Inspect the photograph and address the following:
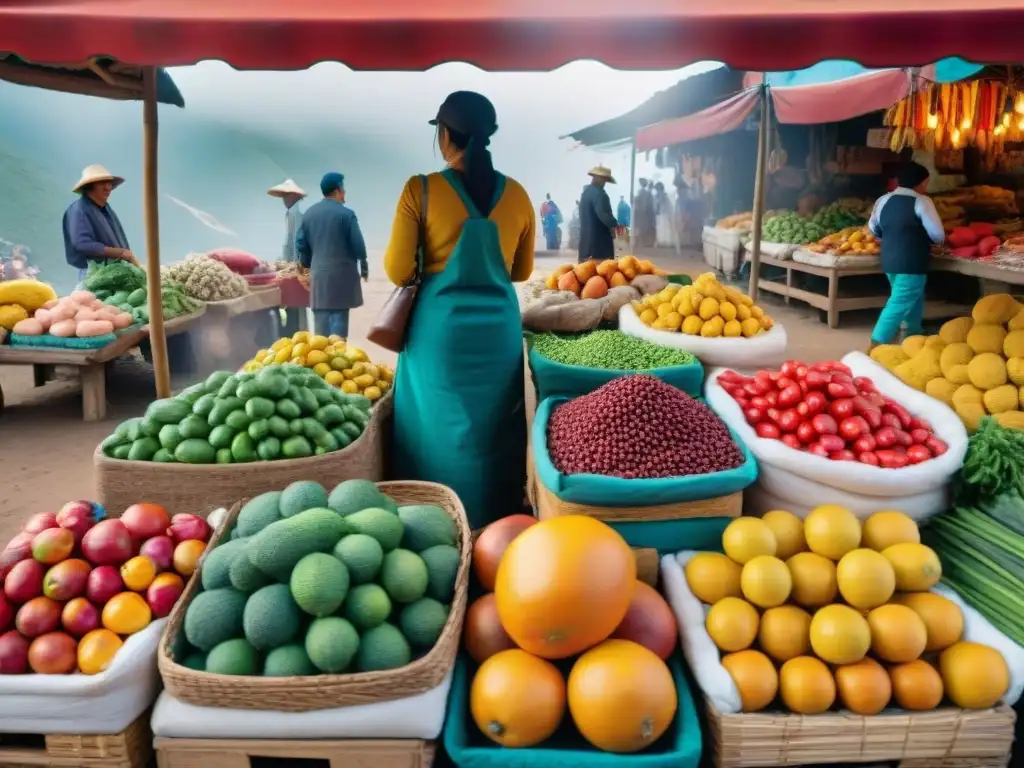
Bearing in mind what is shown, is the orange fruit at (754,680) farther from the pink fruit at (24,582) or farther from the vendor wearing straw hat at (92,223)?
the vendor wearing straw hat at (92,223)

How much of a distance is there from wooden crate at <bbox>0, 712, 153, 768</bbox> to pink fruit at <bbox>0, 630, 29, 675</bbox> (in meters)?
0.16

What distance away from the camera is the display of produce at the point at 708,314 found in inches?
136

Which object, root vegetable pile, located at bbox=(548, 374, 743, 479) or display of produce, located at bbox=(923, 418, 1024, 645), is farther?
root vegetable pile, located at bbox=(548, 374, 743, 479)

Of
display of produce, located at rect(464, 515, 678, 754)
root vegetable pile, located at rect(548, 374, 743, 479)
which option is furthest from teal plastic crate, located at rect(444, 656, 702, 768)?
root vegetable pile, located at rect(548, 374, 743, 479)

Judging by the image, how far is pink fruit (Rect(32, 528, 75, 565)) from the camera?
74.8 inches

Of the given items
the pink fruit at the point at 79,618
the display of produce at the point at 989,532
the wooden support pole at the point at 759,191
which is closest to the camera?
the pink fruit at the point at 79,618

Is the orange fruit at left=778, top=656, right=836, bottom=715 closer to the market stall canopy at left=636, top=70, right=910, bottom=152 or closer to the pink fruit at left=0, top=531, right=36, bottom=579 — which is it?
the pink fruit at left=0, top=531, right=36, bottom=579

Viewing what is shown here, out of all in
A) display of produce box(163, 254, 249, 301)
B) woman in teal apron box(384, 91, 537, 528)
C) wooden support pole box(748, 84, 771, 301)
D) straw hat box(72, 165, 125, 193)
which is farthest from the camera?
display of produce box(163, 254, 249, 301)

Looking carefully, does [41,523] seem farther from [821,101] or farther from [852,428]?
[821,101]

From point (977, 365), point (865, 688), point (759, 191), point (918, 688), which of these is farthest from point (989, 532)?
point (759, 191)

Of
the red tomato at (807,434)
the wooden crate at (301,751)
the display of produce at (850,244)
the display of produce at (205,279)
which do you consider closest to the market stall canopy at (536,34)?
the red tomato at (807,434)

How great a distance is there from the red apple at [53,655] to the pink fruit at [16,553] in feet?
0.84

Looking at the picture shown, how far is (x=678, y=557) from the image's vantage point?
221 centimetres

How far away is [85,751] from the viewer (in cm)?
169
